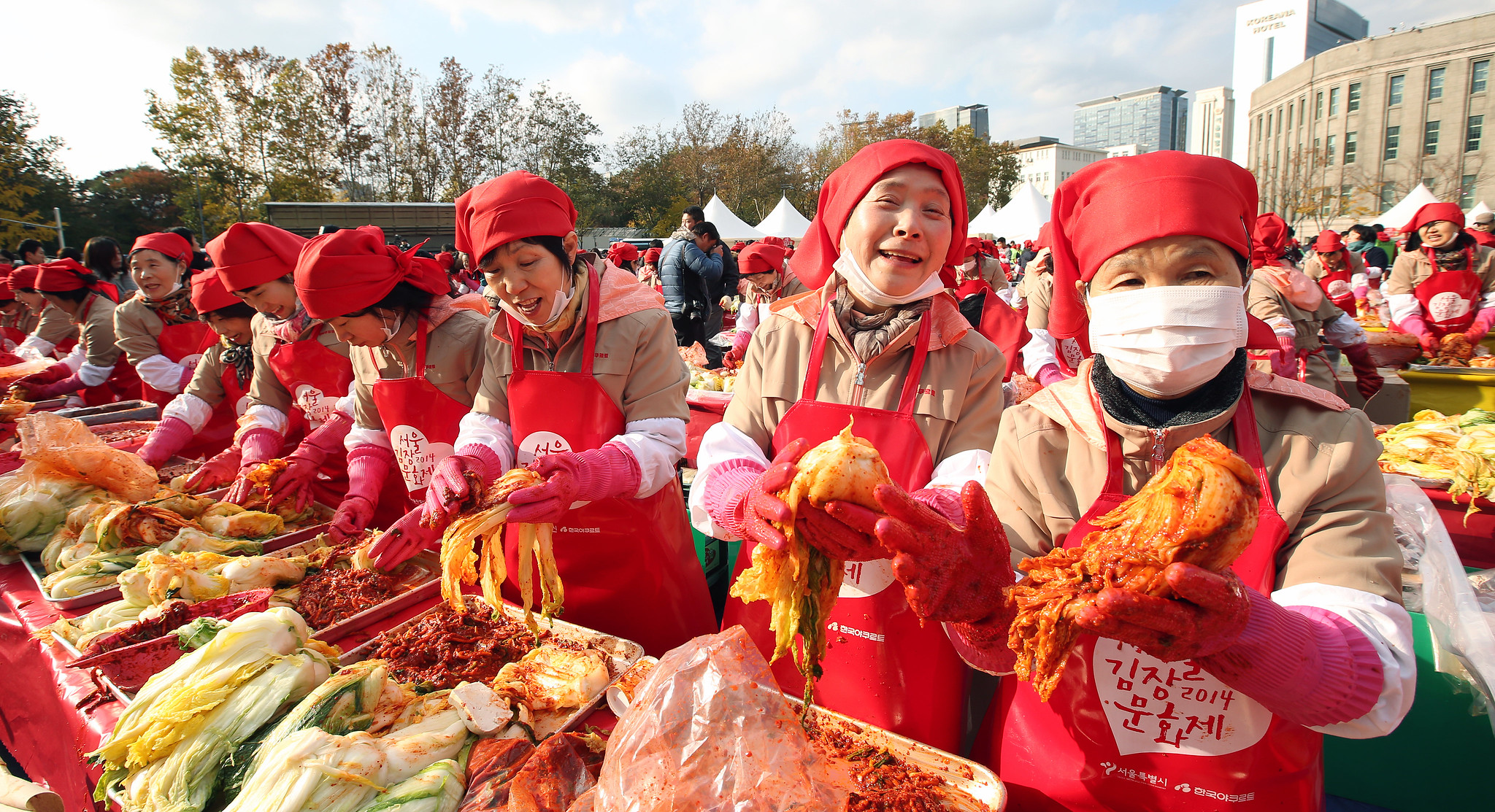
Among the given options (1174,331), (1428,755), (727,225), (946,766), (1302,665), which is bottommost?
(1428,755)

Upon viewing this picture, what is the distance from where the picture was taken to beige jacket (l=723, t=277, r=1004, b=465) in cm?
220

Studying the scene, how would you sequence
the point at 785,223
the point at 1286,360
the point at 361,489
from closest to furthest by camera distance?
the point at 361,489 < the point at 1286,360 < the point at 785,223

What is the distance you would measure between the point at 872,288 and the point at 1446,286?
9182mm

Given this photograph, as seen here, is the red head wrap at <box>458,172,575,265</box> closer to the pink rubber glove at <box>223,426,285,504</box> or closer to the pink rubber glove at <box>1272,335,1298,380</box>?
the pink rubber glove at <box>223,426,285,504</box>

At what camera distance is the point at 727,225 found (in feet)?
76.1

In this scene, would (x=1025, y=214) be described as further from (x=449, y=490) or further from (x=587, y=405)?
(x=449, y=490)

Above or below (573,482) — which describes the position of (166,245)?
above

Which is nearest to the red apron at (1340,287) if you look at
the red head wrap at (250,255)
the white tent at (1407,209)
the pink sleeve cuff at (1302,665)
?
the white tent at (1407,209)

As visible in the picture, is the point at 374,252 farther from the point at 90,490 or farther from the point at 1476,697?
the point at 1476,697

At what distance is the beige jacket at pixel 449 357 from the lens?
3.43 metres

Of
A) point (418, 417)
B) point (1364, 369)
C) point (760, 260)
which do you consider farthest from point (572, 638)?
point (1364, 369)

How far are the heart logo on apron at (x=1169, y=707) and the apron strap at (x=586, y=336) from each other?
2118 mm

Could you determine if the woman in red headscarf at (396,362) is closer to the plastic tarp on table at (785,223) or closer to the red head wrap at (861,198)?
the red head wrap at (861,198)

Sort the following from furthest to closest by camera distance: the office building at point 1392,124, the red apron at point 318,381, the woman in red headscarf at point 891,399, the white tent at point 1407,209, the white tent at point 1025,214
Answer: the office building at point 1392,124, the white tent at point 1025,214, the white tent at point 1407,209, the red apron at point 318,381, the woman in red headscarf at point 891,399
